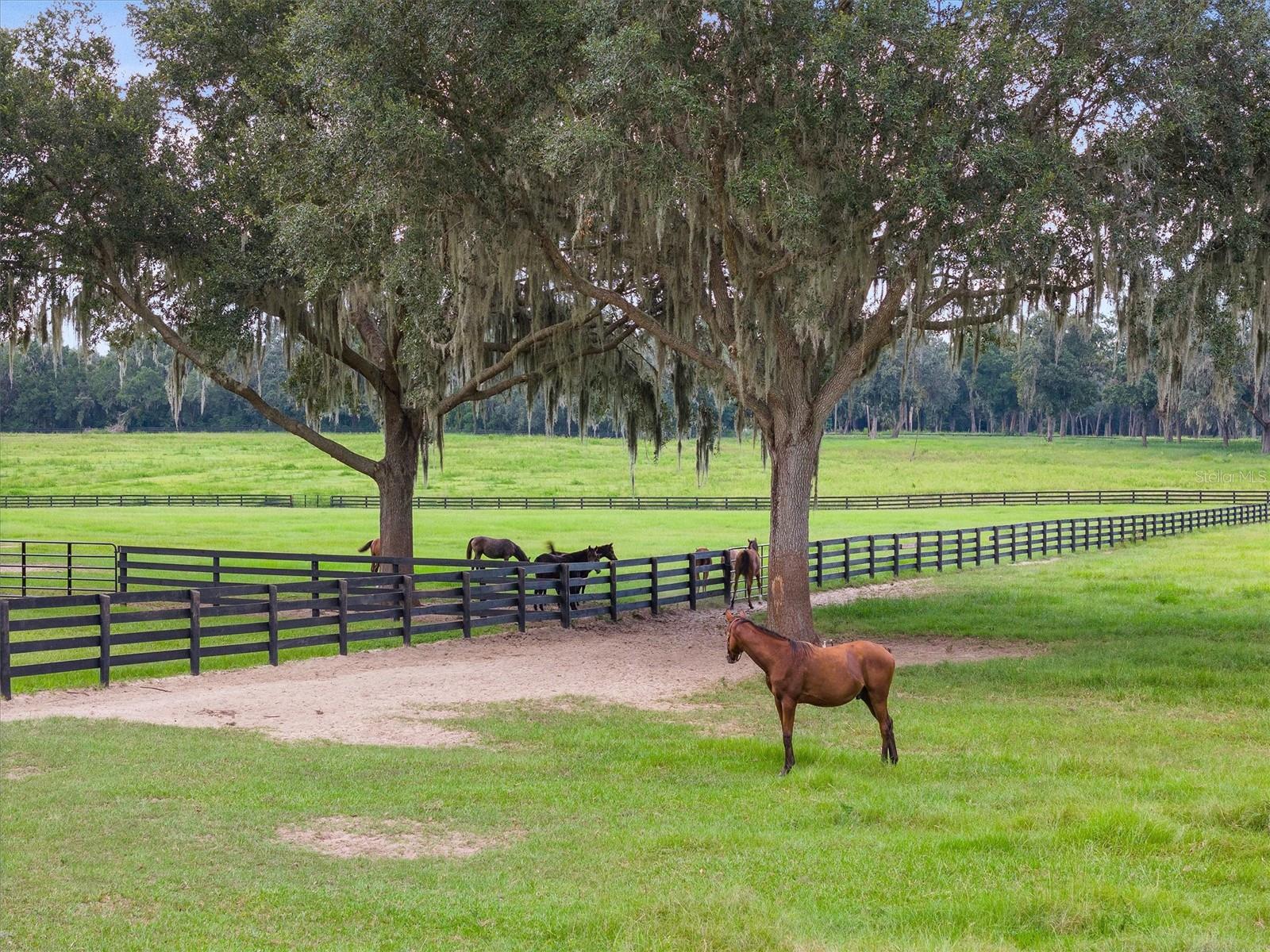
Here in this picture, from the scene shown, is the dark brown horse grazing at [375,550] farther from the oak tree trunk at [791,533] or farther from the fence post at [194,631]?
the oak tree trunk at [791,533]

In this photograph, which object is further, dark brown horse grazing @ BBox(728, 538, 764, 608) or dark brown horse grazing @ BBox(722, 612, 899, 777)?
dark brown horse grazing @ BBox(728, 538, 764, 608)

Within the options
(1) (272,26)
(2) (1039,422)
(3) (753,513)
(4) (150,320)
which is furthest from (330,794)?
(2) (1039,422)

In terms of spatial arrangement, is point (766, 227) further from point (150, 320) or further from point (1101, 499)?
point (1101, 499)

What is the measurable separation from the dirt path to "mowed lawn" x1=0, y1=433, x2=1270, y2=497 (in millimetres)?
43076

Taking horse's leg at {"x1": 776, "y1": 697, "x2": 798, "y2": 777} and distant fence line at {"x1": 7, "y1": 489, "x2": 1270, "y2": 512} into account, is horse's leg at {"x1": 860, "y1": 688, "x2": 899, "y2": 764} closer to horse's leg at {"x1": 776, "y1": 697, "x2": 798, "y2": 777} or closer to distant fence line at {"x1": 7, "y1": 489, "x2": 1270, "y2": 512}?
horse's leg at {"x1": 776, "y1": 697, "x2": 798, "y2": 777}

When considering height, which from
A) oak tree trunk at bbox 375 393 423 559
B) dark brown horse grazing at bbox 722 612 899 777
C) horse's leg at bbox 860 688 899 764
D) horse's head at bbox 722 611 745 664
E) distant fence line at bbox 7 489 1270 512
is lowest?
distant fence line at bbox 7 489 1270 512

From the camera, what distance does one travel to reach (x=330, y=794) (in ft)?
27.1

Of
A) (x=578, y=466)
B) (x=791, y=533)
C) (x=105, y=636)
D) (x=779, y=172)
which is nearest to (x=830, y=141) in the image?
(x=779, y=172)

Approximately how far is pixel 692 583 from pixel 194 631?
32.7 ft

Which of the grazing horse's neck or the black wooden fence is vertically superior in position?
the grazing horse's neck

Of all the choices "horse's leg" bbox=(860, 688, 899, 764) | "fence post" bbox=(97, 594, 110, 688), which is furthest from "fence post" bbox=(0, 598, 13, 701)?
"horse's leg" bbox=(860, 688, 899, 764)

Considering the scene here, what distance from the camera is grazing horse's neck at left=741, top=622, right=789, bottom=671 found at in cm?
921

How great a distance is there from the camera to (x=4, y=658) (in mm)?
11805

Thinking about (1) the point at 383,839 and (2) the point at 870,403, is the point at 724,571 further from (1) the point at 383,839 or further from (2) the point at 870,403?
(2) the point at 870,403
